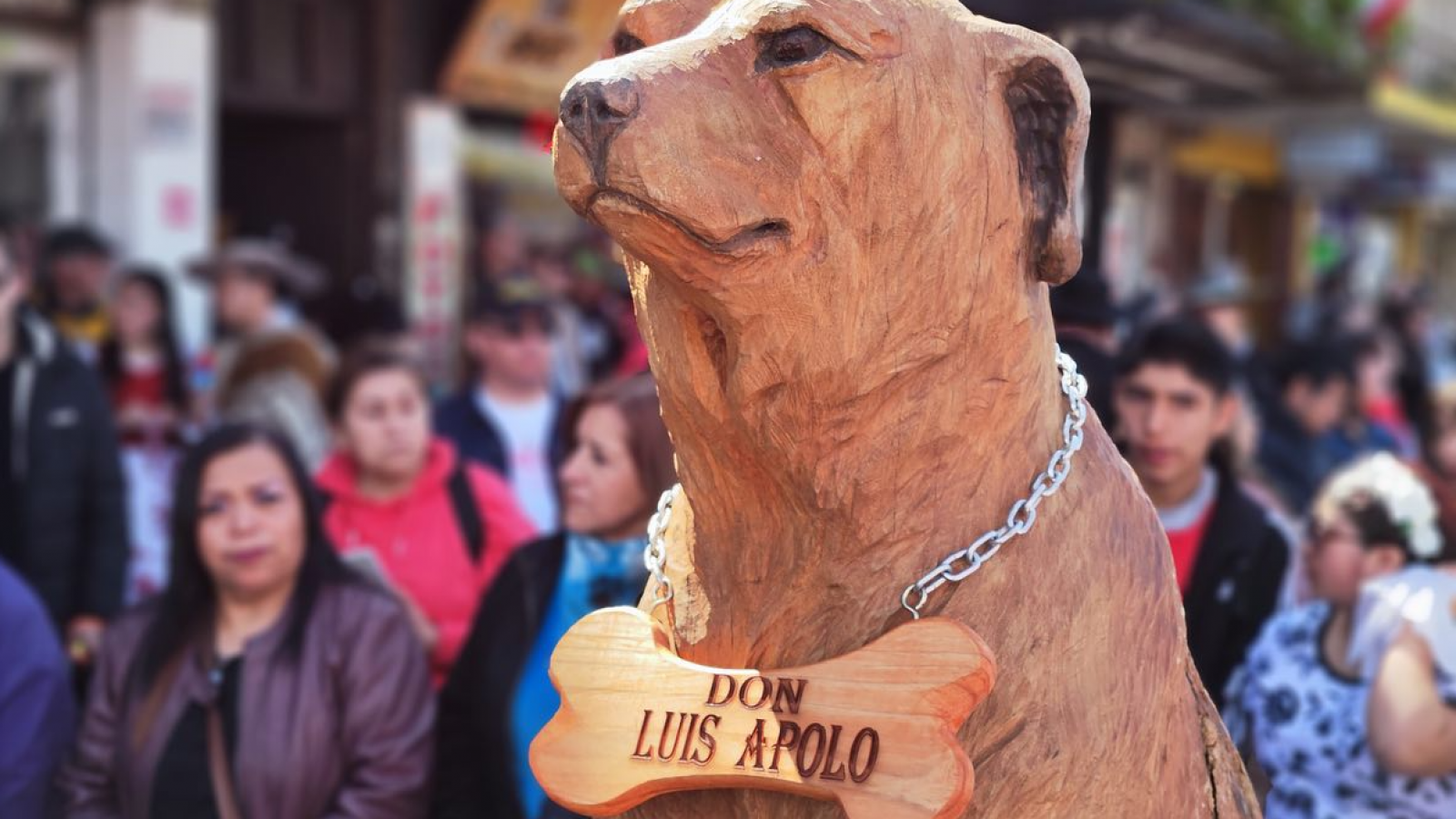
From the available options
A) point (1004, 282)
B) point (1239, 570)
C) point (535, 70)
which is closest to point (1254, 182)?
point (535, 70)

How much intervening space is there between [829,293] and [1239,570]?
2185 millimetres

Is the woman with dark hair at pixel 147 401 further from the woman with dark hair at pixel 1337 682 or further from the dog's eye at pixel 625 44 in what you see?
the dog's eye at pixel 625 44

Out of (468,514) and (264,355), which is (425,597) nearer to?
(468,514)

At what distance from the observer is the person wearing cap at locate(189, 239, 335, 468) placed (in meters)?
5.18

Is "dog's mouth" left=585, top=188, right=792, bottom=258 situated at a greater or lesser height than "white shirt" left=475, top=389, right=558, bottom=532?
greater

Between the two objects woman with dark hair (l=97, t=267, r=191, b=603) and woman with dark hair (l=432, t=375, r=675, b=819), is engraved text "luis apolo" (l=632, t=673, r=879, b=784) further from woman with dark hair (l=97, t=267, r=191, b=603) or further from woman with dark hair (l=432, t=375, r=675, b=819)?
woman with dark hair (l=97, t=267, r=191, b=603)

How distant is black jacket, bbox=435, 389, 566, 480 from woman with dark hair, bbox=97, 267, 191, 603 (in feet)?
3.25

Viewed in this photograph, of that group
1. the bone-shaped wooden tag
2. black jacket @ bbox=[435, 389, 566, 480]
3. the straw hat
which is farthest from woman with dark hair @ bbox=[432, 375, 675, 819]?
the straw hat

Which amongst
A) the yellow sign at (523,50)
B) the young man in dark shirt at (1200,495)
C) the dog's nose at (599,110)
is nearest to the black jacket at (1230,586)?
the young man in dark shirt at (1200,495)

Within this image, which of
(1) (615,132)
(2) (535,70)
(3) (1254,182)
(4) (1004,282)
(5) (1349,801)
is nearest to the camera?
(1) (615,132)

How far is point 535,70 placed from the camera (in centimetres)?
921

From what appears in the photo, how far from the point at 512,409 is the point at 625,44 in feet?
12.9

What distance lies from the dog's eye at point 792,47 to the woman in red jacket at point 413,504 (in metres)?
2.59

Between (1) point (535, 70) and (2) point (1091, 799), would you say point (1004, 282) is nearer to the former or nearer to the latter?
(2) point (1091, 799)
